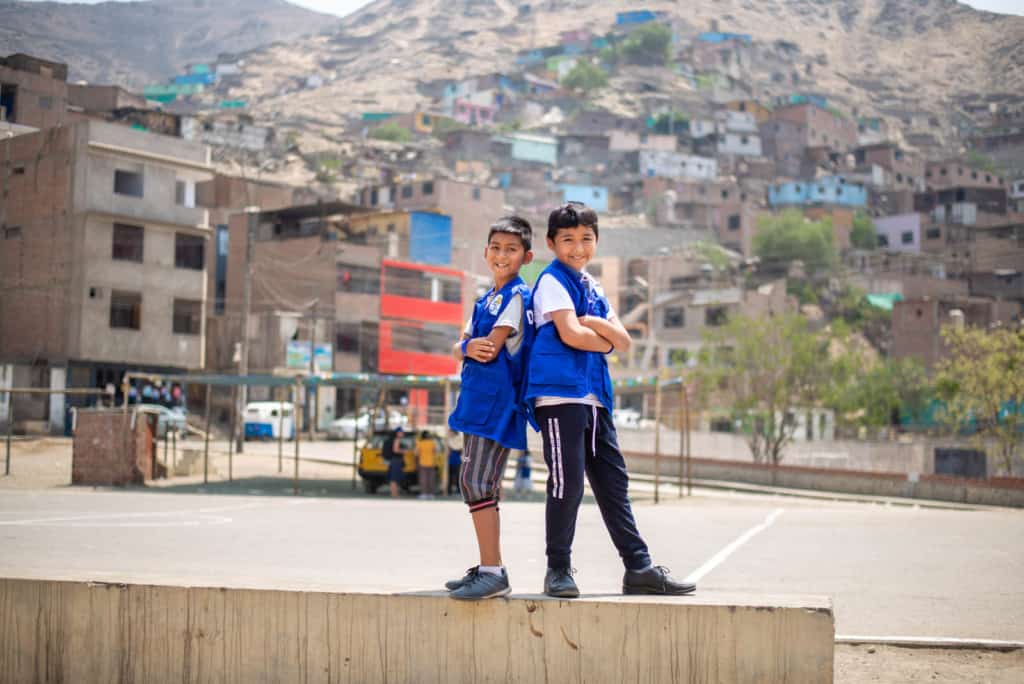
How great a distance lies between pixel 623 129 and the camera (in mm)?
142500

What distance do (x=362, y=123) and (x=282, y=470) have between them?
12562 cm

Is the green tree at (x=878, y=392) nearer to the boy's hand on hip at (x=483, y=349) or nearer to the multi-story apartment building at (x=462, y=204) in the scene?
the multi-story apartment building at (x=462, y=204)

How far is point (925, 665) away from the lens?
227 inches

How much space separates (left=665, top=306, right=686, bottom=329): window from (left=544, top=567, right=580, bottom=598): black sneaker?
68.4 m

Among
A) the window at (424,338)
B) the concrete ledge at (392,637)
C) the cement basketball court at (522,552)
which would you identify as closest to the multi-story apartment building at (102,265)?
the window at (424,338)

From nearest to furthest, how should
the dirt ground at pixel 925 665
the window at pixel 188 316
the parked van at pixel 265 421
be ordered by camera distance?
the dirt ground at pixel 925 665
the window at pixel 188 316
the parked van at pixel 265 421

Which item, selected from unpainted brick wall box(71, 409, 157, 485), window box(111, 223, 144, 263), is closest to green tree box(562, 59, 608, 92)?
window box(111, 223, 144, 263)

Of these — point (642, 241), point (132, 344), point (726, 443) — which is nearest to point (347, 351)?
point (132, 344)

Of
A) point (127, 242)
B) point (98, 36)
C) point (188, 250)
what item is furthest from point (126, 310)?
point (98, 36)

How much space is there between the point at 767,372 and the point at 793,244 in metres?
51.7

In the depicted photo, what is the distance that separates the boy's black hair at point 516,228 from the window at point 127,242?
42125 mm

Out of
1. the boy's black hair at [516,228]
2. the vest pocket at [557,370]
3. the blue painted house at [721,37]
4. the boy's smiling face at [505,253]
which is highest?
the blue painted house at [721,37]

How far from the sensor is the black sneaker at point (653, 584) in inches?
199

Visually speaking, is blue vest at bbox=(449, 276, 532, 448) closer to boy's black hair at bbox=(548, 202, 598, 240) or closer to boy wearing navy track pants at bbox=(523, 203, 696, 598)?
boy wearing navy track pants at bbox=(523, 203, 696, 598)
